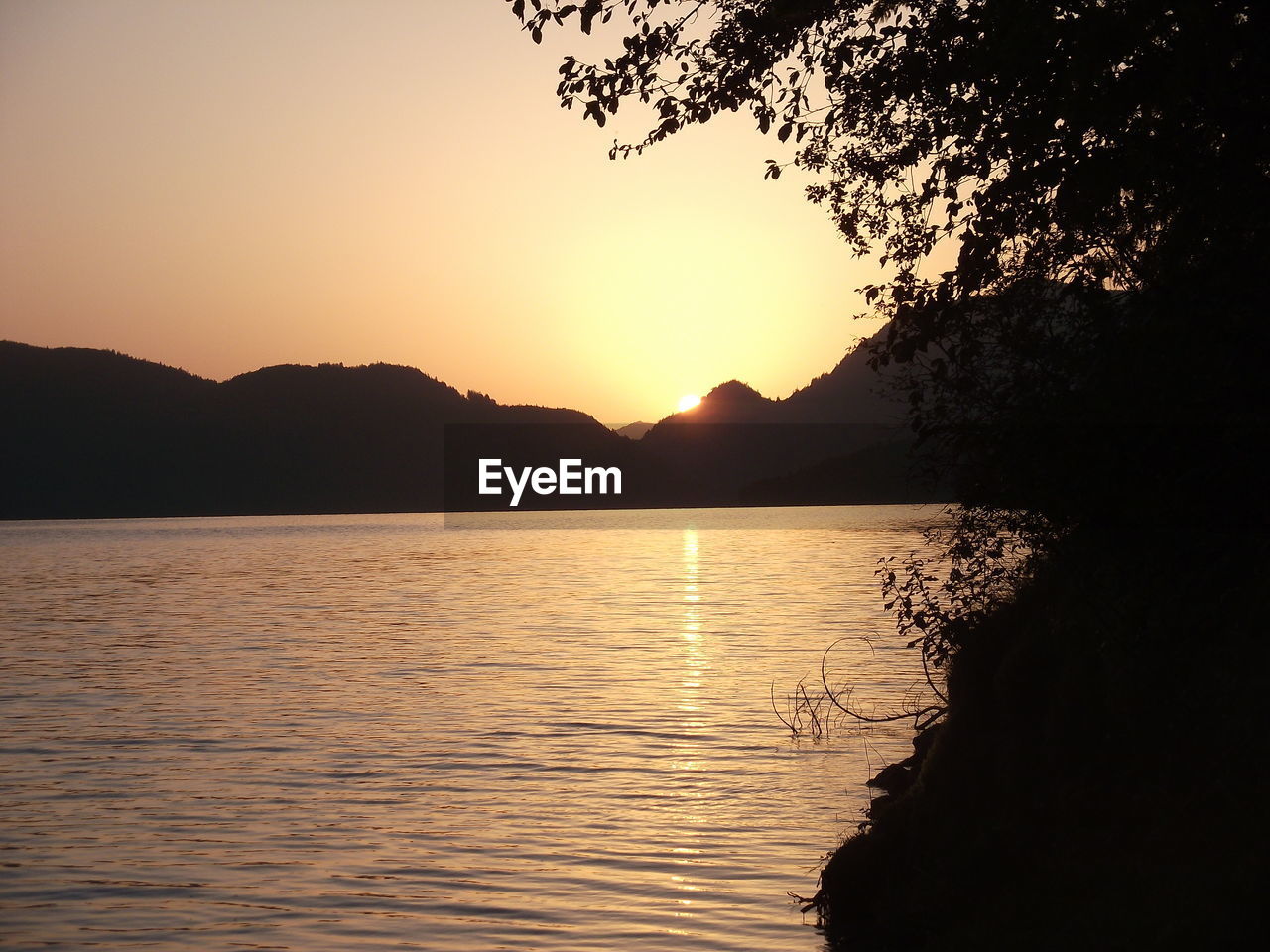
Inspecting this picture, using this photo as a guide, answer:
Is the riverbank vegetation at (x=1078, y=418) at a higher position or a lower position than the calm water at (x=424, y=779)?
higher

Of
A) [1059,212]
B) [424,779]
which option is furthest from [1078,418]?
[424,779]

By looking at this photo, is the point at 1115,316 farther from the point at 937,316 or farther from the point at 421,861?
the point at 421,861

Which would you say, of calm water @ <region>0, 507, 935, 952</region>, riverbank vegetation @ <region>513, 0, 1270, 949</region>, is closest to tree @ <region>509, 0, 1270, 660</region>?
riverbank vegetation @ <region>513, 0, 1270, 949</region>

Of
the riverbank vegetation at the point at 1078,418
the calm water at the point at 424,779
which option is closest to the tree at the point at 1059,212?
the riverbank vegetation at the point at 1078,418

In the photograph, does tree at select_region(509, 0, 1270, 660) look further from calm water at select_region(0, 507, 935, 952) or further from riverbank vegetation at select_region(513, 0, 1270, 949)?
calm water at select_region(0, 507, 935, 952)

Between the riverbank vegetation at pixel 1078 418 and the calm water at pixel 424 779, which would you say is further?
the calm water at pixel 424 779

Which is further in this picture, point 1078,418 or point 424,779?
point 424,779

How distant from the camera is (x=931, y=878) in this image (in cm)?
987

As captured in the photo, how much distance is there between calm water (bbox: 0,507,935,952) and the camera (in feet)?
38.9

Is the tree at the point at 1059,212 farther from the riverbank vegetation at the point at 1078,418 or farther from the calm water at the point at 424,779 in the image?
the calm water at the point at 424,779

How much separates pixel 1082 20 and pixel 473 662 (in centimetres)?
2711

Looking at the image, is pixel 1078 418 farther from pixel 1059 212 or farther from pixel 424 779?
pixel 424 779

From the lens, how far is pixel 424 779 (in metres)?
18.0

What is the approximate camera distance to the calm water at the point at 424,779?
11.9 meters
